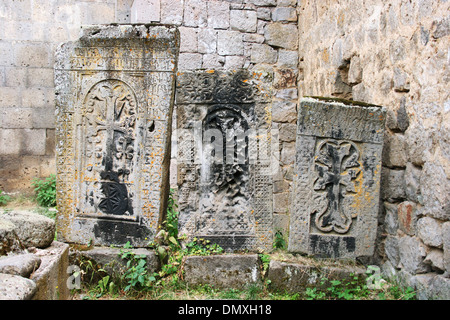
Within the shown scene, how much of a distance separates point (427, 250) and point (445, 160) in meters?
0.64

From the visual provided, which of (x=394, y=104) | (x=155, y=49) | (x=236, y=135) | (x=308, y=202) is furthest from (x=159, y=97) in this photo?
(x=394, y=104)

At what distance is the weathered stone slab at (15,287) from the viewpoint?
5.98 feet

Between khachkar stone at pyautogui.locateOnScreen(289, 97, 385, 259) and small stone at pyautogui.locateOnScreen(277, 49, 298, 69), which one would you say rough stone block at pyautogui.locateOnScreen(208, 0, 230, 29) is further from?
khachkar stone at pyautogui.locateOnScreen(289, 97, 385, 259)

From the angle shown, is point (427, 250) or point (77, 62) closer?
point (427, 250)

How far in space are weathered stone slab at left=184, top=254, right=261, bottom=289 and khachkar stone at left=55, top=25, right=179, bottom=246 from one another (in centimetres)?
47

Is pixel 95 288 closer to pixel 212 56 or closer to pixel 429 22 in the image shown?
pixel 429 22

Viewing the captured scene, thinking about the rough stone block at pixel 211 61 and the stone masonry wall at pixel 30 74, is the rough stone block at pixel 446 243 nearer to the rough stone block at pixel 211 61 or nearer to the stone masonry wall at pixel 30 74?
Answer: the rough stone block at pixel 211 61

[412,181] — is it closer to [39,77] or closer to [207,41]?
[207,41]

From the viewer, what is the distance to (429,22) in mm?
2717

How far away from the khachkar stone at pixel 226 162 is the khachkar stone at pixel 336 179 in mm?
274

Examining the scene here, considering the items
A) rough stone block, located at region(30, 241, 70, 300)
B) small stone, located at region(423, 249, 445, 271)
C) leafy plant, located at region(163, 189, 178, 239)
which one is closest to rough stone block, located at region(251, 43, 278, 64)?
leafy plant, located at region(163, 189, 178, 239)

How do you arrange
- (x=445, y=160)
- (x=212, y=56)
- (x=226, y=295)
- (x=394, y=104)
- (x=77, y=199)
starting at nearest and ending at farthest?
(x=445, y=160), (x=226, y=295), (x=394, y=104), (x=77, y=199), (x=212, y=56)

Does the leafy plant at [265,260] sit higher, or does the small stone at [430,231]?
the small stone at [430,231]

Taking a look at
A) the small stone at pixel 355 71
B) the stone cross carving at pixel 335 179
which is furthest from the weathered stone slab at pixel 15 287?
the small stone at pixel 355 71
